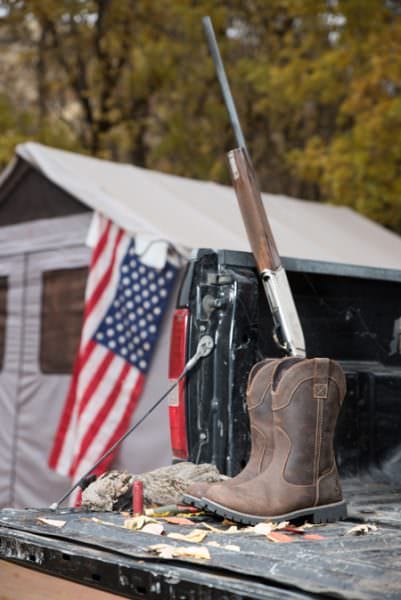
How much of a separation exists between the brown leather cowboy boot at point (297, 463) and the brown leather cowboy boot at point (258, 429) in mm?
28

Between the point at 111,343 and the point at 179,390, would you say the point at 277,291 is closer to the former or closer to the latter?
the point at 179,390

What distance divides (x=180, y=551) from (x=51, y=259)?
5.52 metres

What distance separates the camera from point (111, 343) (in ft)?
23.3

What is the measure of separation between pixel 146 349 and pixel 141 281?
0.49 meters

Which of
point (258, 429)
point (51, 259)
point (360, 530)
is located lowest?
point (360, 530)

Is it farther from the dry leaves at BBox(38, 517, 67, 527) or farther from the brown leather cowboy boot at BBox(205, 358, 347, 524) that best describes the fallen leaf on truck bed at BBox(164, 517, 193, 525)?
the dry leaves at BBox(38, 517, 67, 527)

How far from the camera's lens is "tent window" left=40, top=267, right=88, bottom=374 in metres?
7.61

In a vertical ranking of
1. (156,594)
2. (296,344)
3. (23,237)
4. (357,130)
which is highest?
(357,130)

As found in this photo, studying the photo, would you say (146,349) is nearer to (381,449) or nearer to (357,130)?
(381,449)

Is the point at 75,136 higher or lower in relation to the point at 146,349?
higher

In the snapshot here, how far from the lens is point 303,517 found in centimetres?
309

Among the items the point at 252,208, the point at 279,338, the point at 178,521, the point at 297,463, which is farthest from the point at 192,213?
the point at 178,521

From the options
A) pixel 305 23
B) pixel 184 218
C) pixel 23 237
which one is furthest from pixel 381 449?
pixel 305 23

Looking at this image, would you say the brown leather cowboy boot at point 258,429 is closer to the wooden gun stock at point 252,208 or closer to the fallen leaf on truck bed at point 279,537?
the fallen leaf on truck bed at point 279,537
